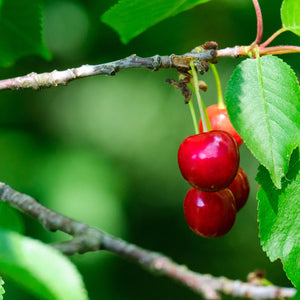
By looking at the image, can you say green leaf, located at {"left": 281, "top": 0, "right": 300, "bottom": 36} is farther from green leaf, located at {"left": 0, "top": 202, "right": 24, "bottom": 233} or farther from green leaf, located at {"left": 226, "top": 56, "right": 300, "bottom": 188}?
green leaf, located at {"left": 0, "top": 202, "right": 24, "bottom": 233}

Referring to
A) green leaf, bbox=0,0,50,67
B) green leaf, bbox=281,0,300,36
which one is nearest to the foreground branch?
green leaf, bbox=281,0,300,36

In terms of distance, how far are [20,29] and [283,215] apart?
1.19 meters

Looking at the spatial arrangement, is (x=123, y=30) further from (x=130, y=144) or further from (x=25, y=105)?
(x=130, y=144)

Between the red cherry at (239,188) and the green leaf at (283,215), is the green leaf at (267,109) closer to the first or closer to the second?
the green leaf at (283,215)

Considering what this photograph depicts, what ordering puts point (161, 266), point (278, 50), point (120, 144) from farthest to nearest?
point (120, 144), point (278, 50), point (161, 266)

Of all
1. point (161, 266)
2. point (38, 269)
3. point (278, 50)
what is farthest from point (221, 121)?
point (38, 269)

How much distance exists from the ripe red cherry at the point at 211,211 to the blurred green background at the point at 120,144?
1.98 meters

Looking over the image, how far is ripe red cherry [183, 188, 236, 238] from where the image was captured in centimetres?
158

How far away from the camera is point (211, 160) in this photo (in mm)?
1464

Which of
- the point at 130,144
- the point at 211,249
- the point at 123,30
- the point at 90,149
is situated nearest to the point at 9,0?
the point at 123,30

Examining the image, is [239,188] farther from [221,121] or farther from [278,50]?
[278,50]

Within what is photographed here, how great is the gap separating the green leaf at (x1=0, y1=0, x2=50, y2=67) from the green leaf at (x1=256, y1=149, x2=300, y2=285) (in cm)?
104

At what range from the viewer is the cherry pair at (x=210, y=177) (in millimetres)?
1465

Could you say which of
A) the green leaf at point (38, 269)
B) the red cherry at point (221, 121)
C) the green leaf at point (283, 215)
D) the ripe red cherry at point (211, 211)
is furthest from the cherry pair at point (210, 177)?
the green leaf at point (38, 269)
